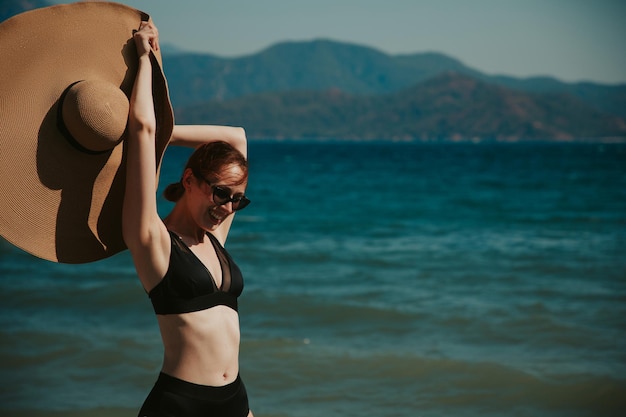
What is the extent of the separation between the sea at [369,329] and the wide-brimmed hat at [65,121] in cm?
398

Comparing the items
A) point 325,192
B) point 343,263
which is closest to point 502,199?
point 325,192

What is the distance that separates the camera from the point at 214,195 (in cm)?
248

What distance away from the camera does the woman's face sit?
2.47 meters

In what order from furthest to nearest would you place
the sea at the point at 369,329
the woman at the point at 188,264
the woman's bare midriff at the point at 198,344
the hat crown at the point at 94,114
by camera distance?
the sea at the point at 369,329 < the woman's bare midriff at the point at 198,344 < the woman at the point at 188,264 < the hat crown at the point at 94,114

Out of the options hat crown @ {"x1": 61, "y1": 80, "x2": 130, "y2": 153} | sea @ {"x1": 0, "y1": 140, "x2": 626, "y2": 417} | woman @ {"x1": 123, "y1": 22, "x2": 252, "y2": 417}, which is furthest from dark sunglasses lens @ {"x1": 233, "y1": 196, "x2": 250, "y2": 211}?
sea @ {"x1": 0, "y1": 140, "x2": 626, "y2": 417}

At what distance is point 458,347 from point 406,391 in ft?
4.76

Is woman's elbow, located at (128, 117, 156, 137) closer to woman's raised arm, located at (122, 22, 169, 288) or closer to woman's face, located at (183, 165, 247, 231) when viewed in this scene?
woman's raised arm, located at (122, 22, 169, 288)

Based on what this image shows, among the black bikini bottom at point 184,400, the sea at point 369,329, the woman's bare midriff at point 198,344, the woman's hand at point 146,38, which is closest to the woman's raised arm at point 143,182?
the woman's hand at point 146,38

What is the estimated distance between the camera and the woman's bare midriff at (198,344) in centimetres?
241

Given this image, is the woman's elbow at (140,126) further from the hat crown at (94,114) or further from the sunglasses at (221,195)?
the sunglasses at (221,195)

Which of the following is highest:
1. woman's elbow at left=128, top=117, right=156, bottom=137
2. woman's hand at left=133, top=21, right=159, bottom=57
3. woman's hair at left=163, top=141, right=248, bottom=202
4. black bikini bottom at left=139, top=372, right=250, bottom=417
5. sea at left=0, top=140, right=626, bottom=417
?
woman's hand at left=133, top=21, right=159, bottom=57

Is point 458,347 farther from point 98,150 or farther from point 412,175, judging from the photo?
point 412,175

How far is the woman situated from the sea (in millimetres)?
3713

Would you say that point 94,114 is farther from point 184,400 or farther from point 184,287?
point 184,400
